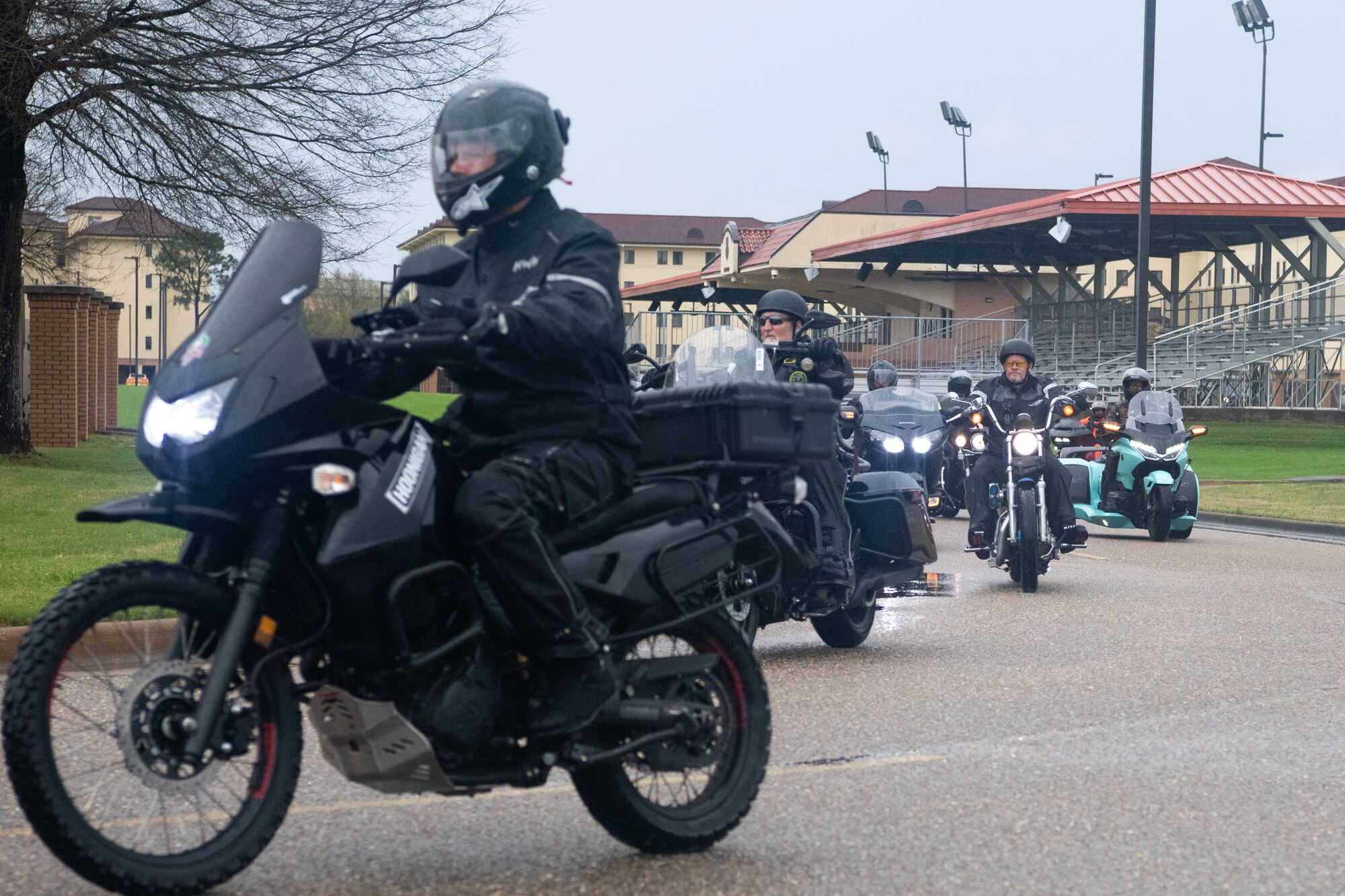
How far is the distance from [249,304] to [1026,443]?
925cm

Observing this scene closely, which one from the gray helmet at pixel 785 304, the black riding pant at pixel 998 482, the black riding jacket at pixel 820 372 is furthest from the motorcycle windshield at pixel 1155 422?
the black riding jacket at pixel 820 372

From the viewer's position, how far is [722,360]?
693 centimetres

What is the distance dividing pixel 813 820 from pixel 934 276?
55.6 metres

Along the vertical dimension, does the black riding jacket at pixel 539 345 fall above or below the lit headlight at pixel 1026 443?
above

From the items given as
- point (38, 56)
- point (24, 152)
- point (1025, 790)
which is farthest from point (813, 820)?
point (24, 152)

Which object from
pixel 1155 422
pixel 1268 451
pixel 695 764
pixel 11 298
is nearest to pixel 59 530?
pixel 695 764

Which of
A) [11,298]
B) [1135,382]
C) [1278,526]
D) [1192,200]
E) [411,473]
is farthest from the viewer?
[1192,200]

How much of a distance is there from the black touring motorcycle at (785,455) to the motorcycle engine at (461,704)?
0.86m

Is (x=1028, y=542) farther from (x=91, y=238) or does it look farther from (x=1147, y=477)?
(x=91, y=238)

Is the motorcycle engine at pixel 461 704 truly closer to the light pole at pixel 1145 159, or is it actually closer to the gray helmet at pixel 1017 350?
the gray helmet at pixel 1017 350

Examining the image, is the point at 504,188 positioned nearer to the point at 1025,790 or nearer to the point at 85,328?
the point at 1025,790

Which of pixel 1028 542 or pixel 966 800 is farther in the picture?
pixel 1028 542

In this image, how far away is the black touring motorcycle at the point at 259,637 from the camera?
12.2ft

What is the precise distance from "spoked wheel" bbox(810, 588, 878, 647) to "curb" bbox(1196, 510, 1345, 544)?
999 centimetres
